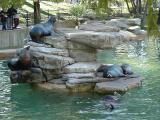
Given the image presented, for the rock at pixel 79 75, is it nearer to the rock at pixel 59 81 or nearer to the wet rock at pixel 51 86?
the rock at pixel 59 81

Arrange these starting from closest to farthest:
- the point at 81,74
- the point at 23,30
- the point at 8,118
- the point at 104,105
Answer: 1. the point at 8,118
2. the point at 104,105
3. the point at 81,74
4. the point at 23,30

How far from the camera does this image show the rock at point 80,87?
15.8 metres

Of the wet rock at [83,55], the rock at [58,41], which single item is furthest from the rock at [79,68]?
the rock at [58,41]

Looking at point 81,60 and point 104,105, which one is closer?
point 104,105

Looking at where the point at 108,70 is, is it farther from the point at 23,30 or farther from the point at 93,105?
the point at 23,30

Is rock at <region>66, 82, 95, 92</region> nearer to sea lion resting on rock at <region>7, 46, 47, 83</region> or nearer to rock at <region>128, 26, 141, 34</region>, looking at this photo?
sea lion resting on rock at <region>7, 46, 47, 83</region>

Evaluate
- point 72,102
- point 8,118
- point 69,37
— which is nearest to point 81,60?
point 69,37

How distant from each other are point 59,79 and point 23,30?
6921 millimetres

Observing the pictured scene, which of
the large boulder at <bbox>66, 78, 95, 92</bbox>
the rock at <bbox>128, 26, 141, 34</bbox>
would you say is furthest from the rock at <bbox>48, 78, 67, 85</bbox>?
the rock at <bbox>128, 26, 141, 34</bbox>

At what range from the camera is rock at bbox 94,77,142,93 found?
15609mm

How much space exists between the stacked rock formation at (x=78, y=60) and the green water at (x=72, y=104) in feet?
1.39

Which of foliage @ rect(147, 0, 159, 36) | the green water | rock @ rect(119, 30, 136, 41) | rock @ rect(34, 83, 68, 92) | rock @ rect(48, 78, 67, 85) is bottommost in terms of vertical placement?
the green water

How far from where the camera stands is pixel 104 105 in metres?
13.9

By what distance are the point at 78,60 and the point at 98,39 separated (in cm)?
172
